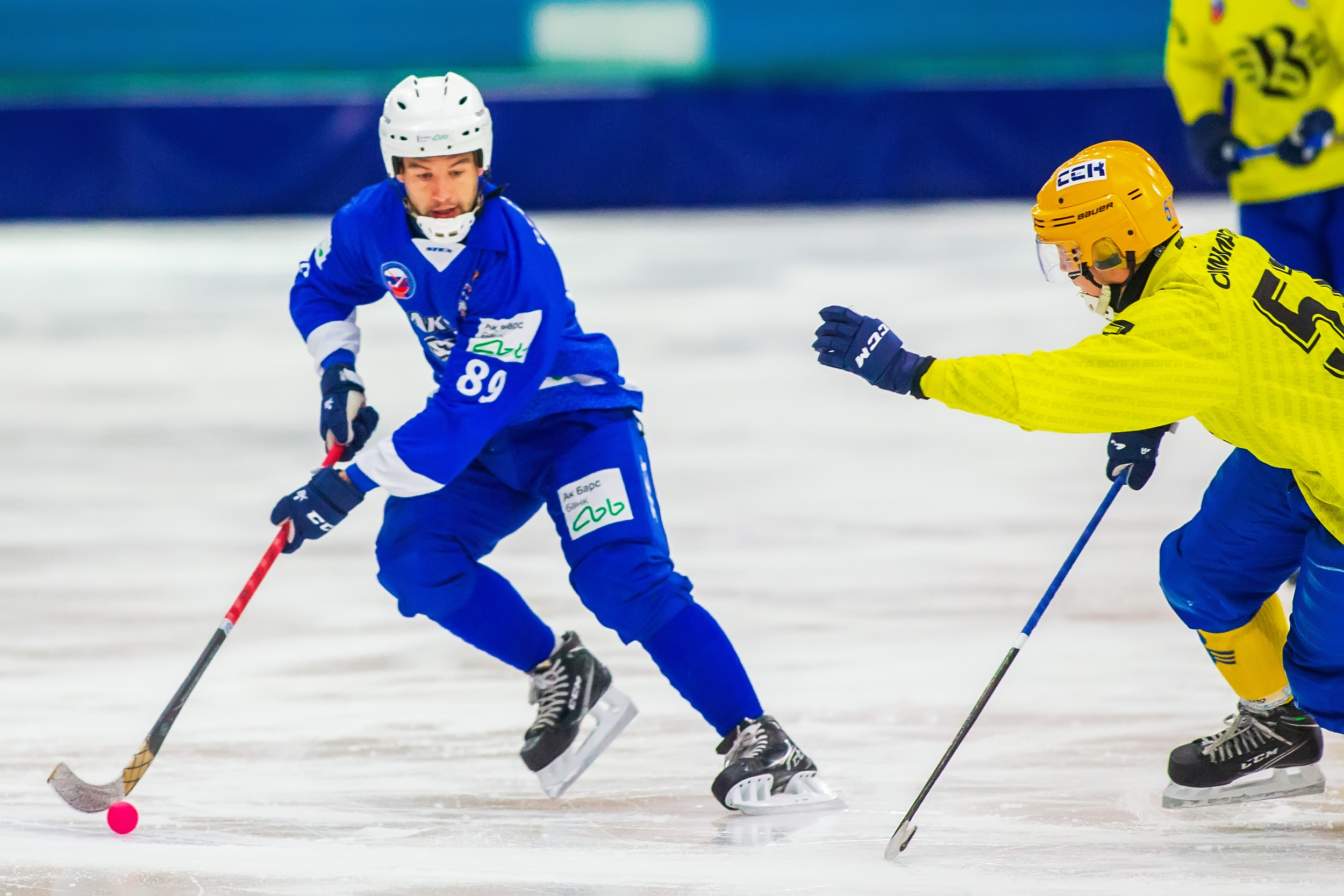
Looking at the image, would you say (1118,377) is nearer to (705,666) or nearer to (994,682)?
(994,682)

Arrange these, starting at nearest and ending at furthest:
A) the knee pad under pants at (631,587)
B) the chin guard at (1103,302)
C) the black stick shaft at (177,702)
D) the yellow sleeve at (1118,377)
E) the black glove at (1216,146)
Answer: the yellow sleeve at (1118,377) → the chin guard at (1103,302) → the black stick shaft at (177,702) → the knee pad under pants at (631,587) → the black glove at (1216,146)

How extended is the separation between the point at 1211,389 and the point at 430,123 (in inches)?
54.0

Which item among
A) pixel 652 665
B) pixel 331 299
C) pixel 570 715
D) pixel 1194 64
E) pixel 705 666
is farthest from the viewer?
pixel 1194 64

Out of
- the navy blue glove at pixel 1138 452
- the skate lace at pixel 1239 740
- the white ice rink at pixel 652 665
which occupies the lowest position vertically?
the white ice rink at pixel 652 665

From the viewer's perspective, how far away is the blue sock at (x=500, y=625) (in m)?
3.34

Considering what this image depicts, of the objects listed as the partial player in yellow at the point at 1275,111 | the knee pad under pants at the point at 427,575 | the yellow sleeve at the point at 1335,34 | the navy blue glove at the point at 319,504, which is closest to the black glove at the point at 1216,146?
the partial player in yellow at the point at 1275,111

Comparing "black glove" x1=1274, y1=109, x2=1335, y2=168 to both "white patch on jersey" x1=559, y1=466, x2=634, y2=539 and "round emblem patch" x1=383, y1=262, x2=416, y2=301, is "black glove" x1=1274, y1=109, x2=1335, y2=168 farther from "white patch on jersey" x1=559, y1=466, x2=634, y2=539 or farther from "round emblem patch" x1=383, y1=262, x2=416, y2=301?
"round emblem patch" x1=383, y1=262, x2=416, y2=301

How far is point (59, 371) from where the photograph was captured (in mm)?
→ 7551

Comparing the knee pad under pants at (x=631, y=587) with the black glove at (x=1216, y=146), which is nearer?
the knee pad under pants at (x=631, y=587)

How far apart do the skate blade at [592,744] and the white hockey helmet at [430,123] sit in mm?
1057

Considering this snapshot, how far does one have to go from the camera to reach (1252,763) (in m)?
3.15

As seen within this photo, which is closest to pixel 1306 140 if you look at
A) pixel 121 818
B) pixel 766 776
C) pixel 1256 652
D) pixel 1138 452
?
pixel 1138 452

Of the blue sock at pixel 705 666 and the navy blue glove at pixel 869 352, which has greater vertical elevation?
the navy blue glove at pixel 869 352

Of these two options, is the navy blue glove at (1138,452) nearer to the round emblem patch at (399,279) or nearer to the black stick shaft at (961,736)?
the black stick shaft at (961,736)
